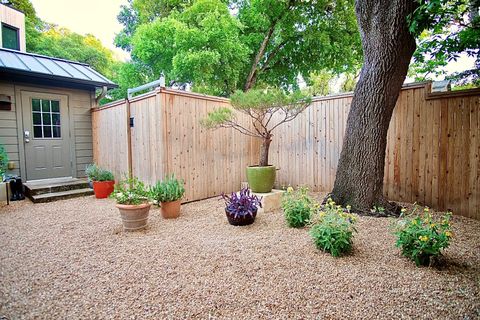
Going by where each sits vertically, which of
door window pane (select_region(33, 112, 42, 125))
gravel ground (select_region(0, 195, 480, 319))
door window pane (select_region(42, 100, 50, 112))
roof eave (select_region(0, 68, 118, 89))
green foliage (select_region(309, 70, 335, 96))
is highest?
green foliage (select_region(309, 70, 335, 96))

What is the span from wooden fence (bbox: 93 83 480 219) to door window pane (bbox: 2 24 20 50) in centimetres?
578

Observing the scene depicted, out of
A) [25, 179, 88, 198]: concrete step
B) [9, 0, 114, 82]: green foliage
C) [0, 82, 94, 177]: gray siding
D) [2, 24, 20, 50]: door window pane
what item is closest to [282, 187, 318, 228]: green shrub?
[25, 179, 88, 198]: concrete step

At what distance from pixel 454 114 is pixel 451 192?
1035 millimetres

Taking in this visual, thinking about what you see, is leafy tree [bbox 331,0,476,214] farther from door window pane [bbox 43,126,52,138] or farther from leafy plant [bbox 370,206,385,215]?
door window pane [bbox 43,126,52,138]

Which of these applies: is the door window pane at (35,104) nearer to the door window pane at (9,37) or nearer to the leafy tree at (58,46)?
the door window pane at (9,37)

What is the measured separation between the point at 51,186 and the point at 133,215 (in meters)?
3.06

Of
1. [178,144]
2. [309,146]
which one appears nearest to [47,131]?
[178,144]

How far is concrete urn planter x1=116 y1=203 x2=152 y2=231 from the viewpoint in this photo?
306cm

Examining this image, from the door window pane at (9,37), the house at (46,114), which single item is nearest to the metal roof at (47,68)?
the house at (46,114)

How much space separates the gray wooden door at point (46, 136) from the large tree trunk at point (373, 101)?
228 inches

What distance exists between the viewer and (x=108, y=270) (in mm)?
2141

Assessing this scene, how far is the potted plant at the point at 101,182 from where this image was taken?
16.2ft

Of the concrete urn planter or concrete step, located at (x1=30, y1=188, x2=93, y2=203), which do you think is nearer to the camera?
the concrete urn planter

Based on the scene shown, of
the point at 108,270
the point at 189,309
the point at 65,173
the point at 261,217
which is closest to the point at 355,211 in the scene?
the point at 261,217
